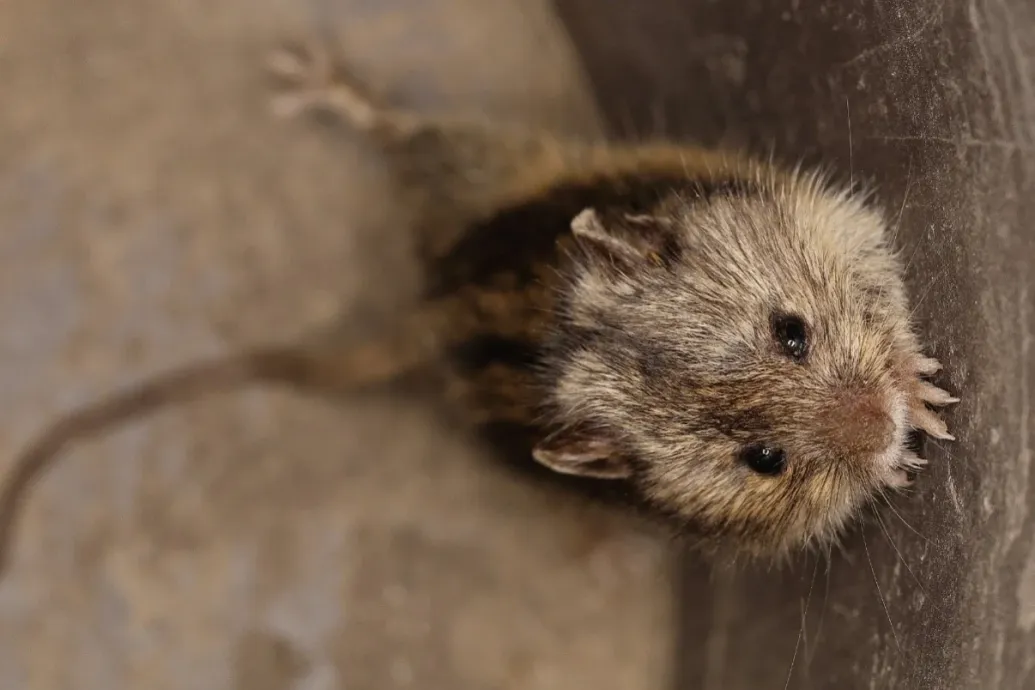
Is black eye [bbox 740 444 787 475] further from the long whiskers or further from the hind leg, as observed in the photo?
the hind leg

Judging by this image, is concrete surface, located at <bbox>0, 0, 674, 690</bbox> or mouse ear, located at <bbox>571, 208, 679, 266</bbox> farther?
concrete surface, located at <bbox>0, 0, 674, 690</bbox>

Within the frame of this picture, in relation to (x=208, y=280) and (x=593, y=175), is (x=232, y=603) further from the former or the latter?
(x=593, y=175)

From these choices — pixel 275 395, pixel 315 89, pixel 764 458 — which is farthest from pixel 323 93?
pixel 764 458

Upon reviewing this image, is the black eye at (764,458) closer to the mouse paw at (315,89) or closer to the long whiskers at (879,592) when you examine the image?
the long whiskers at (879,592)

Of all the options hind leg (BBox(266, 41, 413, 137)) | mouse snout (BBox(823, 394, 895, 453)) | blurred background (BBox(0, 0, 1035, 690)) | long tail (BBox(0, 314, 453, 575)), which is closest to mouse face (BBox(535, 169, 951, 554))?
mouse snout (BBox(823, 394, 895, 453))

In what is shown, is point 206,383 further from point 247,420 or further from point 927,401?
point 927,401

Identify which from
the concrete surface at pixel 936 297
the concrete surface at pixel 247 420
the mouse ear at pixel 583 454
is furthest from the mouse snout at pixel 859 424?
the concrete surface at pixel 247 420
